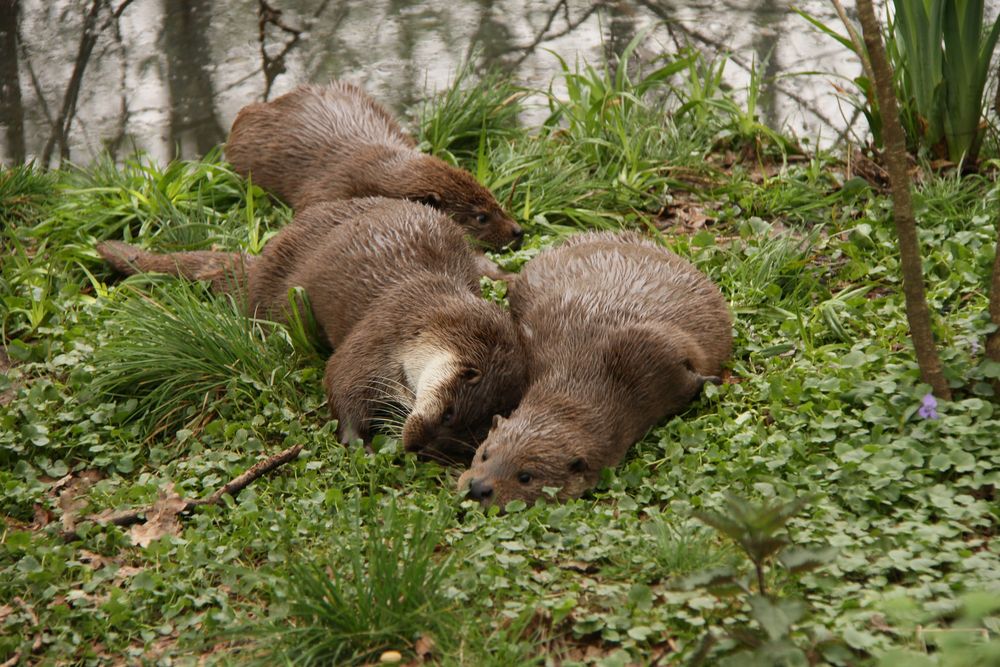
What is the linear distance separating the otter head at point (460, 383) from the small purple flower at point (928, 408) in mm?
1266

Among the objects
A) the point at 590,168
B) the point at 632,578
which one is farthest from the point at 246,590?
the point at 590,168

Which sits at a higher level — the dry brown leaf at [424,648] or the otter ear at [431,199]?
the otter ear at [431,199]

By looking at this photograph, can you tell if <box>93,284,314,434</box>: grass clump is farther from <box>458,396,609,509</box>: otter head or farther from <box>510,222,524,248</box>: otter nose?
<box>510,222,524,248</box>: otter nose

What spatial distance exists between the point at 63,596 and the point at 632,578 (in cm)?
150

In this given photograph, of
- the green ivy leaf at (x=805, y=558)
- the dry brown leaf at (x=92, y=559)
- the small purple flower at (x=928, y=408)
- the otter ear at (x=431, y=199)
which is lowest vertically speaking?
the dry brown leaf at (x=92, y=559)

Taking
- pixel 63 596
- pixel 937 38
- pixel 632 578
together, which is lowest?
pixel 63 596

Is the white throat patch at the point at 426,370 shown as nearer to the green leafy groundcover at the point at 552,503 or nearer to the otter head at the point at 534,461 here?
the green leafy groundcover at the point at 552,503

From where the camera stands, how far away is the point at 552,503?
3277mm

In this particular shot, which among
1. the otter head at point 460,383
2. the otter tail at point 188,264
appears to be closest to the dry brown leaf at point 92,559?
the otter head at point 460,383

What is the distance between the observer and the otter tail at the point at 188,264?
4.53m

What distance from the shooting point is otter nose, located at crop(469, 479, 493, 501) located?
3230 mm

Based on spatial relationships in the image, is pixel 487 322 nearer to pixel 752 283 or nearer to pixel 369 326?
pixel 369 326

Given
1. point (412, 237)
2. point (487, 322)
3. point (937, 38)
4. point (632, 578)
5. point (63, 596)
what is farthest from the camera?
point (937, 38)

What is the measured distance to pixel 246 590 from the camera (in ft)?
9.21
